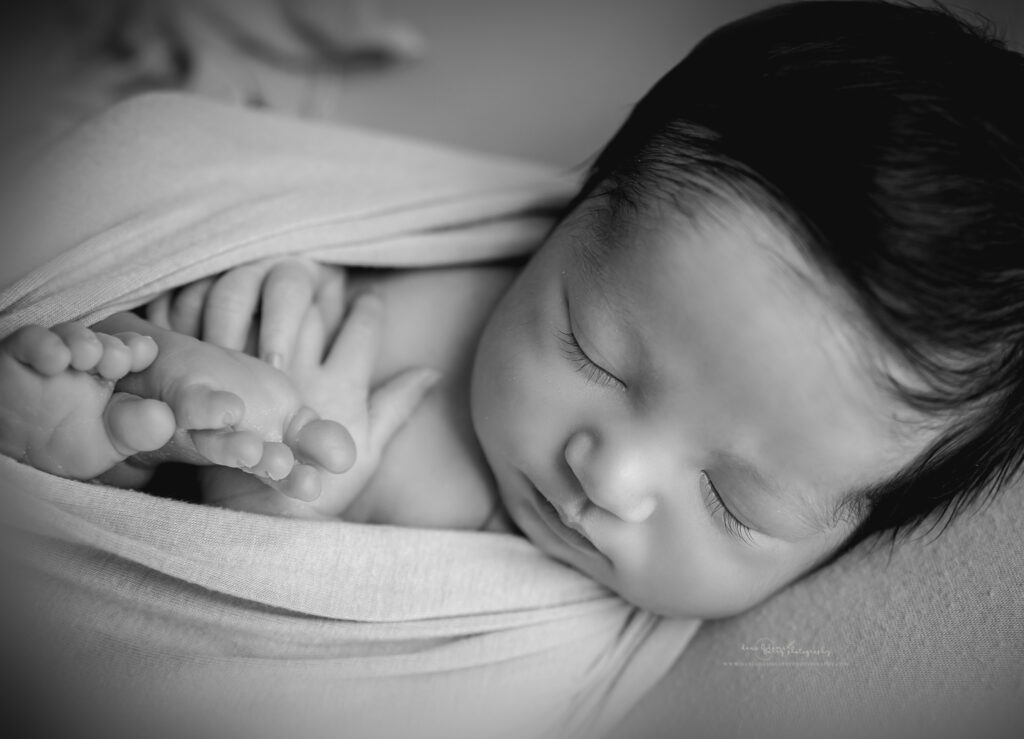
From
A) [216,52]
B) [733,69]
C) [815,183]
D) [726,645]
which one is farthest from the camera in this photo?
[216,52]

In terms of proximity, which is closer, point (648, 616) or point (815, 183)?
point (815, 183)

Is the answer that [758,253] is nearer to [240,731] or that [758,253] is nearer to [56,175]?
[240,731]

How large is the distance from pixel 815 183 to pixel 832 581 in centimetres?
44

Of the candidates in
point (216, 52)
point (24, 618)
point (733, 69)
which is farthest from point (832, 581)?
point (216, 52)

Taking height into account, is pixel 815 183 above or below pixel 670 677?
above

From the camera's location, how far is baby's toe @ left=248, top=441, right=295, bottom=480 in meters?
0.71

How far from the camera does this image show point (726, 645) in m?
0.96

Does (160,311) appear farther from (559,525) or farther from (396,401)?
(559,525)

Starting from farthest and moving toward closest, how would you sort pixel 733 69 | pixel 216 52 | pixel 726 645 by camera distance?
pixel 216 52, pixel 726 645, pixel 733 69

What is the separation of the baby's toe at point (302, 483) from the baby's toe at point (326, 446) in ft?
0.05

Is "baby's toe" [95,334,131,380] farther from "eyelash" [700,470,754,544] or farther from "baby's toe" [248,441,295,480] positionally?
"eyelash" [700,470,754,544]

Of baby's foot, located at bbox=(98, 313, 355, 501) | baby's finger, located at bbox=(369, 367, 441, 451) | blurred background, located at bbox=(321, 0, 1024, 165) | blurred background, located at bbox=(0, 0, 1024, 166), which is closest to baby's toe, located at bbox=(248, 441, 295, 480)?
baby's foot, located at bbox=(98, 313, 355, 501)

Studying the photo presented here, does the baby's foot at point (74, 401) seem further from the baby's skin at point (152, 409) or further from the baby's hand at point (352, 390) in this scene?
the baby's hand at point (352, 390)

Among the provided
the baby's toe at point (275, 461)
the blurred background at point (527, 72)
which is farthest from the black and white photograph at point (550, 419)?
the blurred background at point (527, 72)
